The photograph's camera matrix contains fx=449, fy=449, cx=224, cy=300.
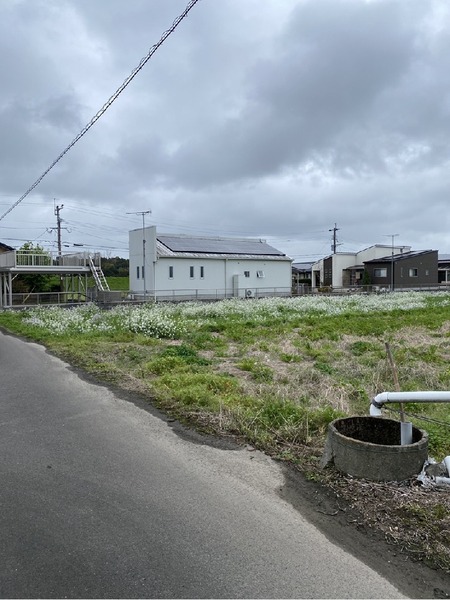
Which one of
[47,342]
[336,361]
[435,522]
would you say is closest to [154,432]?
[435,522]

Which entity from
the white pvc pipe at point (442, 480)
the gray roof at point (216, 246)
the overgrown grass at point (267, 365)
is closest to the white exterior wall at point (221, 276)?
the gray roof at point (216, 246)

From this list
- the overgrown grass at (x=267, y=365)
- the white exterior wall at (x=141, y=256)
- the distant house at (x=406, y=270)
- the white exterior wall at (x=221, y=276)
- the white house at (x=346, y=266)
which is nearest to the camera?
the overgrown grass at (x=267, y=365)

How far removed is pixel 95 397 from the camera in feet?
22.8

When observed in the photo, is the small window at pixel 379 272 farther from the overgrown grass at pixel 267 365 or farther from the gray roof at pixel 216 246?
the overgrown grass at pixel 267 365

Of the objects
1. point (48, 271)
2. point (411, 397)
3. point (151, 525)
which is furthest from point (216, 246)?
point (151, 525)

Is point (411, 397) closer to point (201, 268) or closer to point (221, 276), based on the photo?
point (201, 268)

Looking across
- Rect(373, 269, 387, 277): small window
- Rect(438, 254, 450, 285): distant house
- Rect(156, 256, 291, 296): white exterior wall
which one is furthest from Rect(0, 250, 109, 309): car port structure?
Rect(438, 254, 450, 285): distant house

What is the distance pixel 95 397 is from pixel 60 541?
4.08 metres

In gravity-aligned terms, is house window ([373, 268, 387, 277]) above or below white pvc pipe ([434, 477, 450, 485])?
above

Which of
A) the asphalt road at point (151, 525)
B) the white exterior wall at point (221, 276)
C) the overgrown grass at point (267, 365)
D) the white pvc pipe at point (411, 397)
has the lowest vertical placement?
the asphalt road at point (151, 525)

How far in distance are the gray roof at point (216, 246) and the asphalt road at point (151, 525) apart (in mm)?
34072

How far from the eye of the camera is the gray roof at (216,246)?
40125mm

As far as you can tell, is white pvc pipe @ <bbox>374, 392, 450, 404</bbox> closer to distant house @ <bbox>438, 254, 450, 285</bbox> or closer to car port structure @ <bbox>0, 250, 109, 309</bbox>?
car port structure @ <bbox>0, 250, 109, 309</bbox>

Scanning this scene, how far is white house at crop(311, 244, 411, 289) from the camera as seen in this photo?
60.9 m
